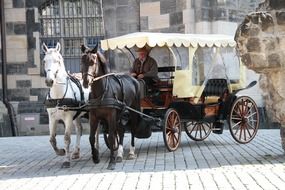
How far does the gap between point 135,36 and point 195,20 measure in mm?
5046

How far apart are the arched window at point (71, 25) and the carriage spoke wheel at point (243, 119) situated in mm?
5924

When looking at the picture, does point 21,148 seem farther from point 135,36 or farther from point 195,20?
point 195,20

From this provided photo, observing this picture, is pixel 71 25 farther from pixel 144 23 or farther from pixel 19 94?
pixel 19 94

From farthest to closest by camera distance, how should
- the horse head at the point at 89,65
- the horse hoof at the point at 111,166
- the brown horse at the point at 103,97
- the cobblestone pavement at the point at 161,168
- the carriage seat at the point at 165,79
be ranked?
the carriage seat at the point at 165,79 → the brown horse at the point at 103,97 → the horse head at the point at 89,65 → the horse hoof at the point at 111,166 → the cobblestone pavement at the point at 161,168

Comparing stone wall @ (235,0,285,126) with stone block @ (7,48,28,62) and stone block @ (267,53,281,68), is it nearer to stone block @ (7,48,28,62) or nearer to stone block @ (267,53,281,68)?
stone block @ (267,53,281,68)

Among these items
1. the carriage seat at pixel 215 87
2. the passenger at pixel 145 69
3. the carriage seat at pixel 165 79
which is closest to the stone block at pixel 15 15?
the carriage seat at pixel 165 79

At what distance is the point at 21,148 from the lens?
43.6 feet

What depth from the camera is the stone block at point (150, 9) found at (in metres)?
16.8

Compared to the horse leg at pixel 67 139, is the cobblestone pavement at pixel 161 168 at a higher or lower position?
lower

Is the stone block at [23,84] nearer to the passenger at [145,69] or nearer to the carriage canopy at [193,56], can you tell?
the carriage canopy at [193,56]

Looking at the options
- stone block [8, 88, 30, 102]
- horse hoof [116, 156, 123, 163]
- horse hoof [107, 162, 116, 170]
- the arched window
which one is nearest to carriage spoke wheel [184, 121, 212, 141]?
horse hoof [116, 156, 123, 163]

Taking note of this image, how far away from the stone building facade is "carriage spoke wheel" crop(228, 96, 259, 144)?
3.89 metres

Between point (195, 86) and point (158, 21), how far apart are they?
5.05m

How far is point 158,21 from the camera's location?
16781mm
